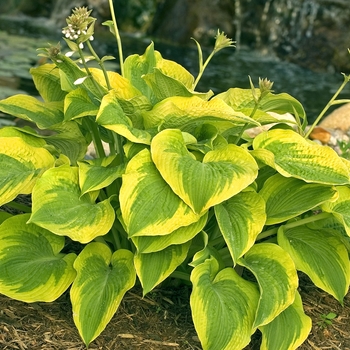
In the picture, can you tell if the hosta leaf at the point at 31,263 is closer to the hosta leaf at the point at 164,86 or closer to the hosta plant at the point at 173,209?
the hosta plant at the point at 173,209

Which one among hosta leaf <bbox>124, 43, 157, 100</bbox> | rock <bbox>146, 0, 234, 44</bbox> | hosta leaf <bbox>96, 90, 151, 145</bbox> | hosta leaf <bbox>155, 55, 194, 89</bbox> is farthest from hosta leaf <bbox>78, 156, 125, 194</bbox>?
rock <bbox>146, 0, 234, 44</bbox>

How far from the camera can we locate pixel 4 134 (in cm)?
240

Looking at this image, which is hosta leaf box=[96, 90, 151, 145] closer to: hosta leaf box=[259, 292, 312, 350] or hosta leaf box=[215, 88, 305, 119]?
hosta leaf box=[215, 88, 305, 119]

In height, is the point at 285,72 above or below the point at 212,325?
below

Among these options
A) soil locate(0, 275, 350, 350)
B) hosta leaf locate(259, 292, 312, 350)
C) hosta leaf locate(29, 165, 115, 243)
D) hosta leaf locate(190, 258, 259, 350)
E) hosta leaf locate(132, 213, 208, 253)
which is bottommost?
soil locate(0, 275, 350, 350)

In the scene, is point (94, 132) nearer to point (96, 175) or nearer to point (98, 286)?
point (96, 175)

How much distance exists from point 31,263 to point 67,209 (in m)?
0.27

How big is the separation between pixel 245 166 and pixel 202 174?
17cm

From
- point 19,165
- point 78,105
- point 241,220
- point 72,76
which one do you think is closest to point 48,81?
point 72,76

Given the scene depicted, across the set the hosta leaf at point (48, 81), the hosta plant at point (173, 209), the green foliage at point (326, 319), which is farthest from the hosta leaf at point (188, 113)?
the green foliage at point (326, 319)

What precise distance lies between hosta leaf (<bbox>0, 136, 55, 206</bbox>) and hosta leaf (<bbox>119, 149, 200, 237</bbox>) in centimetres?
41

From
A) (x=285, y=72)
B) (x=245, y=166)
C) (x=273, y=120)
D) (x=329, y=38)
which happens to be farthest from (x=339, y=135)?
(x=329, y=38)

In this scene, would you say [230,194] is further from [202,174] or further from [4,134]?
[4,134]

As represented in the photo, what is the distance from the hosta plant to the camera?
2.06 meters
